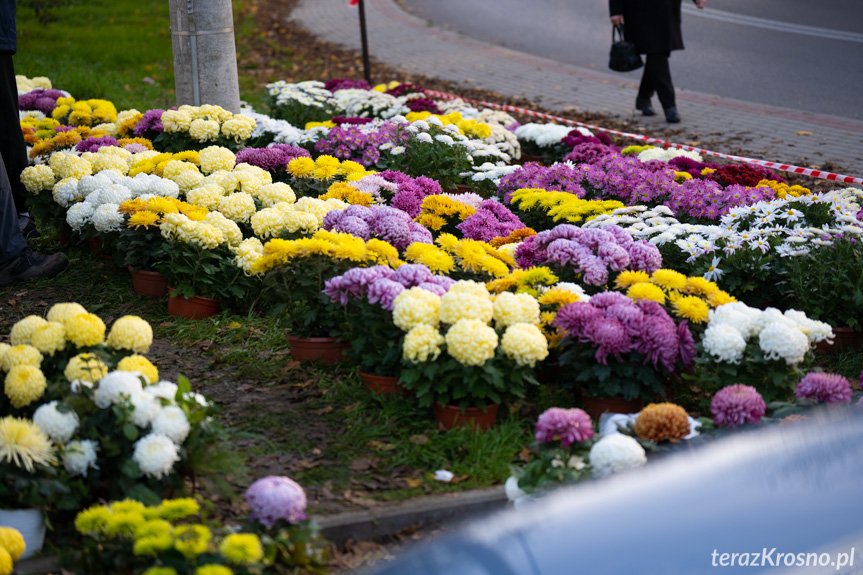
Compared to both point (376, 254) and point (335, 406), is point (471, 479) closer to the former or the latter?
point (335, 406)

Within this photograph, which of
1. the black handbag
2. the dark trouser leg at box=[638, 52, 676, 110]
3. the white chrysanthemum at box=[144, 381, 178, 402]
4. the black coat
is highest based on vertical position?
the black coat

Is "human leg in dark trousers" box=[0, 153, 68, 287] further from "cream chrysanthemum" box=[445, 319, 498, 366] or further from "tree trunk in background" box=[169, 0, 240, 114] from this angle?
"cream chrysanthemum" box=[445, 319, 498, 366]

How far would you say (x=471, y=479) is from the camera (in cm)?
316

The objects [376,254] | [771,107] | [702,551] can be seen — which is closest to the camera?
[702,551]

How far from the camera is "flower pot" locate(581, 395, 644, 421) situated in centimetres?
346

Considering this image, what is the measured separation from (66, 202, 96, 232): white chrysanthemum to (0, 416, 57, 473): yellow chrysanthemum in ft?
8.43

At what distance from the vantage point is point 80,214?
193 inches

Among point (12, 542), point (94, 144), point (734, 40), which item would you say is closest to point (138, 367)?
point (12, 542)

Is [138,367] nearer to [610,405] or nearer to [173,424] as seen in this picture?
[173,424]

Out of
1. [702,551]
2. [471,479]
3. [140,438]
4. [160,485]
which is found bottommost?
[471,479]

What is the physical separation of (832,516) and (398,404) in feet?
6.50

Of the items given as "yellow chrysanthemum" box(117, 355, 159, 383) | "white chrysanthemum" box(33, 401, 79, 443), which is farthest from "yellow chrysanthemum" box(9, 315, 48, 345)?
"white chrysanthemum" box(33, 401, 79, 443)

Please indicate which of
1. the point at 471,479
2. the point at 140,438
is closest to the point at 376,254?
the point at 471,479

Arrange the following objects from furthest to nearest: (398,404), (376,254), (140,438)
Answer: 1. (376,254)
2. (398,404)
3. (140,438)
